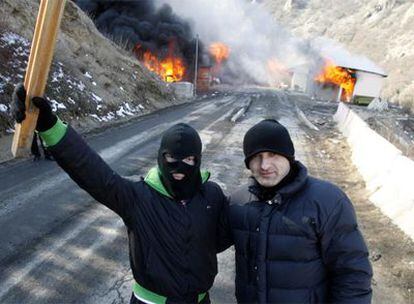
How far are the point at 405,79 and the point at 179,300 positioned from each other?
2540 inches

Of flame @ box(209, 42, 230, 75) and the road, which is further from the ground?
flame @ box(209, 42, 230, 75)

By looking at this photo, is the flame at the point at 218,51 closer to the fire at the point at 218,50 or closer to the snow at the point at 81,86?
the fire at the point at 218,50

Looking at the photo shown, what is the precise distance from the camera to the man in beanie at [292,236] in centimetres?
236

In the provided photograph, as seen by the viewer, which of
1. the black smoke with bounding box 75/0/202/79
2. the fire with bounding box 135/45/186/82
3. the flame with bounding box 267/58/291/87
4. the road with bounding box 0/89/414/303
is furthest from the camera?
the flame with bounding box 267/58/291/87

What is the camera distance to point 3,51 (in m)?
15.5

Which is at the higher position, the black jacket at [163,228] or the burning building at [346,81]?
the burning building at [346,81]

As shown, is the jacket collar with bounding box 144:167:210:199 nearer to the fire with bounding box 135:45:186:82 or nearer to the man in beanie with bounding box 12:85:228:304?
the man in beanie with bounding box 12:85:228:304

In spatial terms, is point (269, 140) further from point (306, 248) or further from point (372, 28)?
point (372, 28)

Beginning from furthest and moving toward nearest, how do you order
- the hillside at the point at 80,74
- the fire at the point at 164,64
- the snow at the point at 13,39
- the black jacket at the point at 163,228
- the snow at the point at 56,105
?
the fire at the point at 164,64 < the snow at the point at 13,39 < the hillside at the point at 80,74 < the snow at the point at 56,105 < the black jacket at the point at 163,228

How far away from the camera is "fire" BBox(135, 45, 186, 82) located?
1519 inches

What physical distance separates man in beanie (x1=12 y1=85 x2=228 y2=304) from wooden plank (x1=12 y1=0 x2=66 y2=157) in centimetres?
36

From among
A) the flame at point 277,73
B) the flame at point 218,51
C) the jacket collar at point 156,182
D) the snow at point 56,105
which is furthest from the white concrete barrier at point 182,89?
the flame at point 277,73

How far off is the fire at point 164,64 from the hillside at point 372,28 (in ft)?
73.4


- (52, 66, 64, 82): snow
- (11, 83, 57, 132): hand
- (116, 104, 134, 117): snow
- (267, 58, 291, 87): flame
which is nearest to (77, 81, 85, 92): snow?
(52, 66, 64, 82): snow
